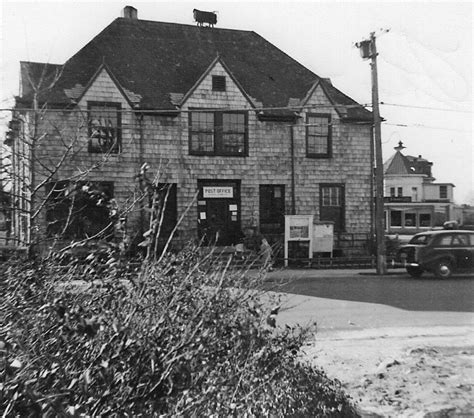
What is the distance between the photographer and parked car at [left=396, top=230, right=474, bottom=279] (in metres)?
16.8

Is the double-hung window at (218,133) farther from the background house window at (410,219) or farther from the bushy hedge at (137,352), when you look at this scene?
the bushy hedge at (137,352)

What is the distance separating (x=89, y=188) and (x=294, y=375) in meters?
2.54

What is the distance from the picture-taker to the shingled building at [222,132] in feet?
66.3

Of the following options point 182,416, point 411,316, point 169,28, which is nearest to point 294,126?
point 169,28

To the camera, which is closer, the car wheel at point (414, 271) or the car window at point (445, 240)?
the car window at point (445, 240)

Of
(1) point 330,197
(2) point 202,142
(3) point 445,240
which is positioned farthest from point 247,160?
(3) point 445,240

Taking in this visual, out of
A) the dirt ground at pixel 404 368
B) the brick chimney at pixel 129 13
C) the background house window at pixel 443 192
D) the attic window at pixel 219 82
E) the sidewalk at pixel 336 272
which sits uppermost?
the brick chimney at pixel 129 13

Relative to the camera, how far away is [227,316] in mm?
4387

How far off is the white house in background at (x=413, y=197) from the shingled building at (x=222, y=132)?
3.63 metres

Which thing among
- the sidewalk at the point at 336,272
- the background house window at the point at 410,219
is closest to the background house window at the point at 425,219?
the background house window at the point at 410,219

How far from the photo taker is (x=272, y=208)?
21953 mm

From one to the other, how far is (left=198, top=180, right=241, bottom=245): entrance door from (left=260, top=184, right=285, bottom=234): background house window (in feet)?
3.66

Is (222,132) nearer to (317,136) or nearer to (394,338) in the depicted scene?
(317,136)

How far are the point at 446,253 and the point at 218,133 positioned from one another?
10106 millimetres
